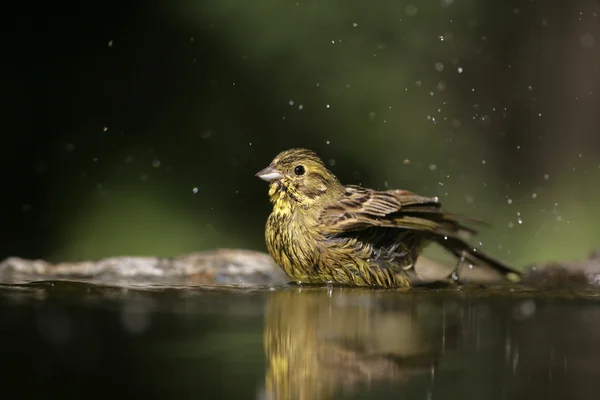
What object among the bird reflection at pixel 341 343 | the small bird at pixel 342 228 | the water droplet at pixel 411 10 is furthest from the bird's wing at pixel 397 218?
the water droplet at pixel 411 10

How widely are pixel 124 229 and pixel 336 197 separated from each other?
2.76m

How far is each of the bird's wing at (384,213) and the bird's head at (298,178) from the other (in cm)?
11

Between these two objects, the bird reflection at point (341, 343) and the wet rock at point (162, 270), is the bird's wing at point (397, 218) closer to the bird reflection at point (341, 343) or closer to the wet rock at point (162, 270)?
the wet rock at point (162, 270)

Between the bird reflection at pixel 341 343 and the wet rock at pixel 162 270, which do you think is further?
the wet rock at pixel 162 270

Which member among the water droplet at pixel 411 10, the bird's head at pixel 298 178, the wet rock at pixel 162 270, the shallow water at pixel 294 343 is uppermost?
the water droplet at pixel 411 10

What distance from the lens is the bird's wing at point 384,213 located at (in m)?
5.03

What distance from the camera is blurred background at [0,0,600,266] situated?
7477 millimetres

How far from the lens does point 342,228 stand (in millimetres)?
4996

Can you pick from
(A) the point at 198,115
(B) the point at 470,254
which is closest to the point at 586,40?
(A) the point at 198,115

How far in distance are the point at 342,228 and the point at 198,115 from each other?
3.01 m

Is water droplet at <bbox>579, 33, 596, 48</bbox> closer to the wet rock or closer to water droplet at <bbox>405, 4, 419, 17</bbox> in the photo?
water droplet at <bbox>405, 4, 419, 17</bbox>

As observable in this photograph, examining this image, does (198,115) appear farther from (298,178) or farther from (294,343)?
(294,343)

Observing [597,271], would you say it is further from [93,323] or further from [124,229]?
[124,229]

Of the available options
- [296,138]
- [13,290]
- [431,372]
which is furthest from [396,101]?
[431,372]
